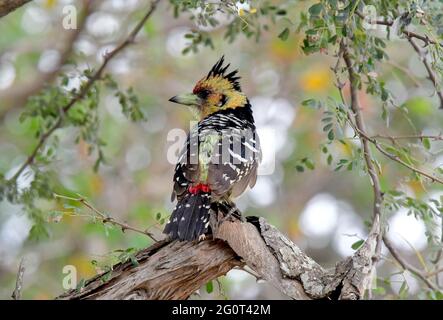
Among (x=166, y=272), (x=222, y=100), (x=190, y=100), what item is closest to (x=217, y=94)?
(x=222, y=100)

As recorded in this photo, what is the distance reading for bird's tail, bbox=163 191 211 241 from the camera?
10.9 feet

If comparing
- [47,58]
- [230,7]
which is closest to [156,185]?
[47,58]

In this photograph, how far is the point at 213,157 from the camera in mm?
3979

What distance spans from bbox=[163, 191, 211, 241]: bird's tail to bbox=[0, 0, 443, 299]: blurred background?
219 cm

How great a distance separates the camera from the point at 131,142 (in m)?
9.08

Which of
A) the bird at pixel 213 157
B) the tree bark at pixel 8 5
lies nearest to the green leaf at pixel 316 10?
the bird at pixel 213 157

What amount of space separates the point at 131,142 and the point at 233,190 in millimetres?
5176

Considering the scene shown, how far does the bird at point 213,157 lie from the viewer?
3.50 metres

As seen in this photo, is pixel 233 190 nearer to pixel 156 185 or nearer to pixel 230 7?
pixel 230 7

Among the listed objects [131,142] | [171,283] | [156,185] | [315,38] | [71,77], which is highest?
[131,142]

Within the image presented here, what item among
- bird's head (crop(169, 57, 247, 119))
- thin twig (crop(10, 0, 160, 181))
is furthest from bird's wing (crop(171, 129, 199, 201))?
bird's head (crop(169, 57, 247, 119))

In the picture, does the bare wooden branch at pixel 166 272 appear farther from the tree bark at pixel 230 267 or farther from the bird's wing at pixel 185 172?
the bird's wing at pixel 185 172

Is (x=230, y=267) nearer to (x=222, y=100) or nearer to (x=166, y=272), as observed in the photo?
(x=166, y=272)

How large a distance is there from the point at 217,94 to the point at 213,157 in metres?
1.01
